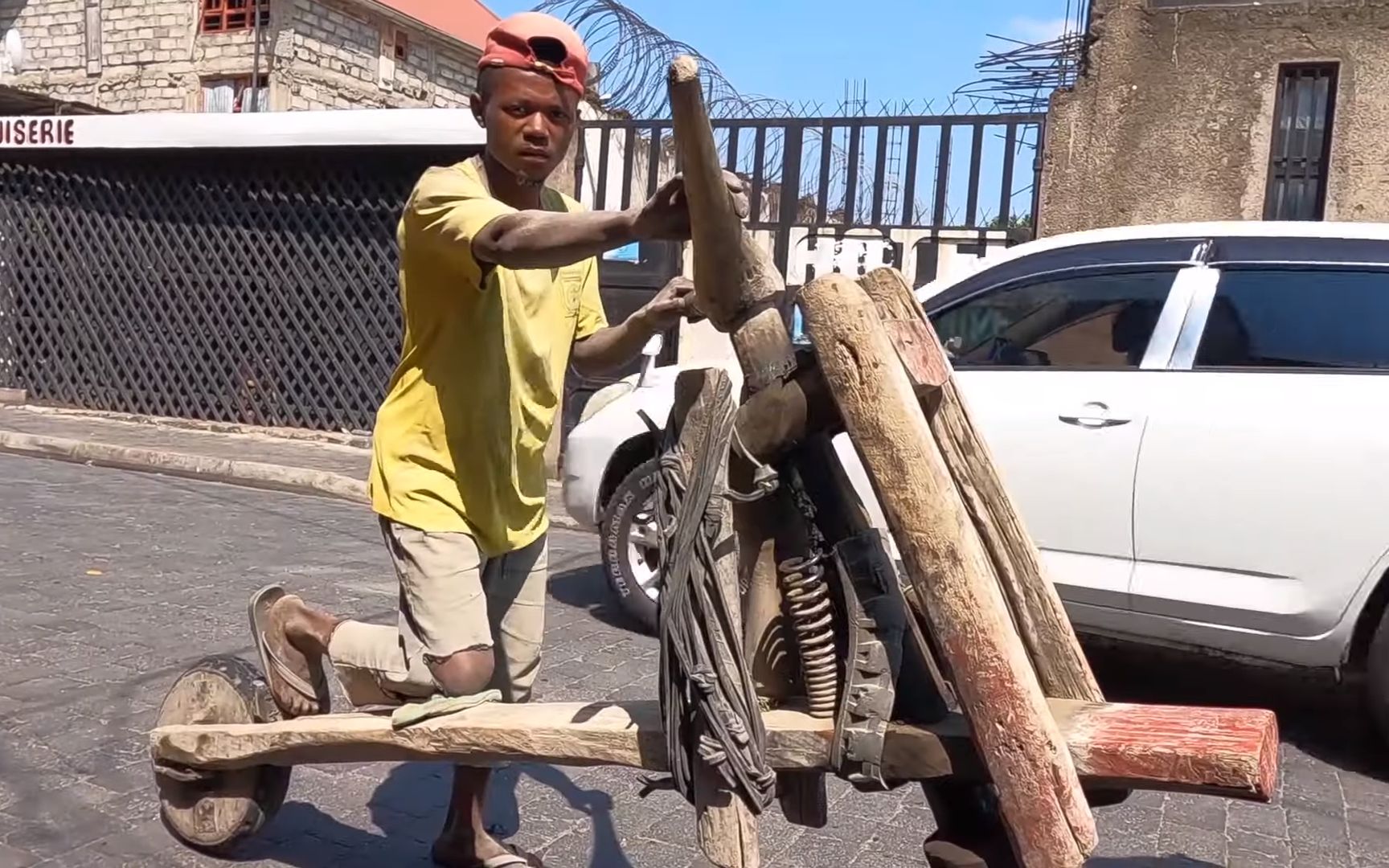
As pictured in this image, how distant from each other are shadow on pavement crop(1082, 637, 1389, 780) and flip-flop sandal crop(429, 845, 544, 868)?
2.65 metres

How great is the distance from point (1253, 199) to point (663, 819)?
239 inches

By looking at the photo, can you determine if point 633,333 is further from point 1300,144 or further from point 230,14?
point 230,14

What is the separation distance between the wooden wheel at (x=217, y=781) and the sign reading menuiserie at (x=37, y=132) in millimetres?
10425

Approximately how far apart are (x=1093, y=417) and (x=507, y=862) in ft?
8.44

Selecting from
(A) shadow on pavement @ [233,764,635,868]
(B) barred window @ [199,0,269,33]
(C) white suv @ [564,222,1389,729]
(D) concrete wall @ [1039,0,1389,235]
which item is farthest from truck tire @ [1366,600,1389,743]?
(B) barred window @ [199,0,269,33]

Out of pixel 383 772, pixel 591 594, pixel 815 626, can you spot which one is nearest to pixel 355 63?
pixel 591 594

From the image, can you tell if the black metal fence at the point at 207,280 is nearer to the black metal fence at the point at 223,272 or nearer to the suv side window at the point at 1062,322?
the black metal fence at the point at 223,272

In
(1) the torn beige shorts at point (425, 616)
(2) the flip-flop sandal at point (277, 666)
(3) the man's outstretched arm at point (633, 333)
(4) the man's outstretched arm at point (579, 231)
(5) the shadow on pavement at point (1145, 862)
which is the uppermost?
(4) the man's outstretched arm at point (579, 231)

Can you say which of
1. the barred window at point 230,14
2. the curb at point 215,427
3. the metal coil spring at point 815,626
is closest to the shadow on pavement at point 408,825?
the metal coil spring at point 815,626

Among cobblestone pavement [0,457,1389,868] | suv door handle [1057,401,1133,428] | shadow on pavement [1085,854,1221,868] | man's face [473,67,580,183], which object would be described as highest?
man's face [473,67,580,183]

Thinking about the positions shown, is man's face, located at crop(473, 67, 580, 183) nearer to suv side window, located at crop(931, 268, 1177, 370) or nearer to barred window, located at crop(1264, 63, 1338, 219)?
suv side window, located at crop(931, 268, 1177, 370)

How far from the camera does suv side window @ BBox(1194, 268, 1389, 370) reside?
4.11m

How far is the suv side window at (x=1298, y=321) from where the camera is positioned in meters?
4.11

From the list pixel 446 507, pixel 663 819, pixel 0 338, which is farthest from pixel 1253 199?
pixel 0 338
